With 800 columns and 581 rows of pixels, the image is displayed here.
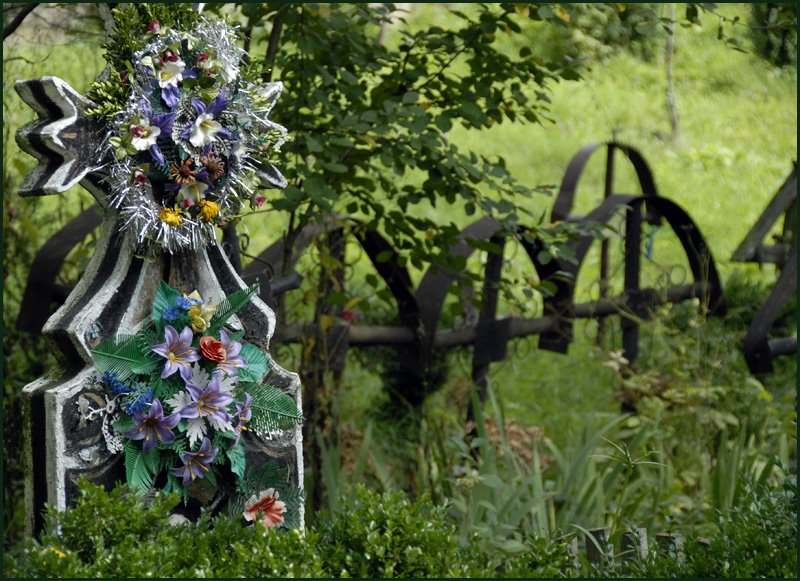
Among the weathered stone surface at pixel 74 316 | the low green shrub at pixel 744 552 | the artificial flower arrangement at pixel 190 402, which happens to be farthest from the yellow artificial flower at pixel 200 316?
the low green shrub at pixel 744 552

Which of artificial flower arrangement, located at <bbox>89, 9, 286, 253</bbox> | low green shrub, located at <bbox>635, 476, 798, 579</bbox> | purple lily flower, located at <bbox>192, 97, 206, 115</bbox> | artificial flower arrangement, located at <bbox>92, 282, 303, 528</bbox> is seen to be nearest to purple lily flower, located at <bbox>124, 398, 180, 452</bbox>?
artificial flower arrangement, located at <bbox>92, 282, 303, 528</bbox>

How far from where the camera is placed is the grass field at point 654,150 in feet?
24.8

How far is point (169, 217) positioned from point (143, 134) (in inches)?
8.8

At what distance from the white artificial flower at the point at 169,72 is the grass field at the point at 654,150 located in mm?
3692

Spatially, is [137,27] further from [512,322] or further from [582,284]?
[582,284]

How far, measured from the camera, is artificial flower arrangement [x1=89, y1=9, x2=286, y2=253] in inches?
110

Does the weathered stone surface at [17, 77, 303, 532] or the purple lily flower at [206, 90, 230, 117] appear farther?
the purple lily flower at [206, 90, 230, 117]

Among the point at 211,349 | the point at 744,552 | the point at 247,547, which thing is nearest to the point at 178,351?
the point at 211,349

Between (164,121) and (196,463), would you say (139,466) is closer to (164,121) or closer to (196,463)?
(196,463)

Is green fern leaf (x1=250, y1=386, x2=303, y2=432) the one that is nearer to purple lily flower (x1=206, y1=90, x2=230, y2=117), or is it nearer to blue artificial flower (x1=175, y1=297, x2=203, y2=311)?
blue artificial flower (x1=175, y1=297, x2=203, y2=311)

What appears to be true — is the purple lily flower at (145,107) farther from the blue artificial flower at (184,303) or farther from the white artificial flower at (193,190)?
the blue artificial flower at (184,303)

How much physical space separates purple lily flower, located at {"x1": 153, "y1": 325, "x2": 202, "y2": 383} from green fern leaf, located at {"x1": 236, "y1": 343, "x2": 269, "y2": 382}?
0.17m

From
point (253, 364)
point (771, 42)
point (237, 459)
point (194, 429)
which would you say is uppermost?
point (771, 42)

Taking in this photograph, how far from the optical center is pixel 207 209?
9.60ft
